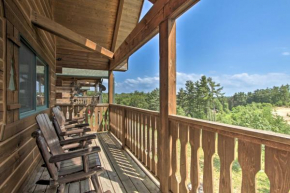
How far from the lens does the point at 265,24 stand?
65.1 inches

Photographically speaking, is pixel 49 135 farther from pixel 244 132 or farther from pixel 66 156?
pixel 244 132

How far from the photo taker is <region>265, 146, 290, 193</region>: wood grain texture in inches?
33.2

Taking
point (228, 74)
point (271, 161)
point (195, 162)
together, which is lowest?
point (195, 162)

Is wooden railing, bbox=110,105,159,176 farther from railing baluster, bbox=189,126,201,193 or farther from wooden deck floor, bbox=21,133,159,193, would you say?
railing baluster, bbox=189,126,201,193

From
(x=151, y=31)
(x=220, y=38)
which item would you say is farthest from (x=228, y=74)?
(x=151, y=31)

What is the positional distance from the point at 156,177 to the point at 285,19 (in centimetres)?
228

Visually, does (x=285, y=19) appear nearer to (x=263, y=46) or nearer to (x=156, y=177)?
(x=263, y=46)

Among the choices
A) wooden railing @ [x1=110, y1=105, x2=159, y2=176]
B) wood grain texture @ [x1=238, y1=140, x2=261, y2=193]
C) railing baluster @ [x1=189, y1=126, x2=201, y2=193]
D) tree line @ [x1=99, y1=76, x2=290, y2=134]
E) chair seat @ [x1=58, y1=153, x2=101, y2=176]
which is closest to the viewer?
wood grain texture @ [x1=238, y1=140, x2=261, y2=193]

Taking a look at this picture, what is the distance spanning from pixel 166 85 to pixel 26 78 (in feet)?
5.92

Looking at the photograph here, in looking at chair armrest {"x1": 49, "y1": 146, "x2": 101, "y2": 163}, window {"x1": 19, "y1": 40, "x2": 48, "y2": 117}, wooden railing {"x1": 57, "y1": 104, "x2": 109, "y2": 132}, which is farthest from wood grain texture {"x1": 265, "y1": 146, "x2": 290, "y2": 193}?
wooden railing {"x1": 57, "y1": 104, "x2": 109, "y2": 132}

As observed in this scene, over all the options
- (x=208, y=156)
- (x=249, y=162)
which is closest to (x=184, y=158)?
(x=208, y=156)

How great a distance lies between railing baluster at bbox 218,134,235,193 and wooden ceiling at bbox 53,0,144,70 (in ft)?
15.5

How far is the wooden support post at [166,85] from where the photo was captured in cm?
187

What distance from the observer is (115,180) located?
89.2 inches
